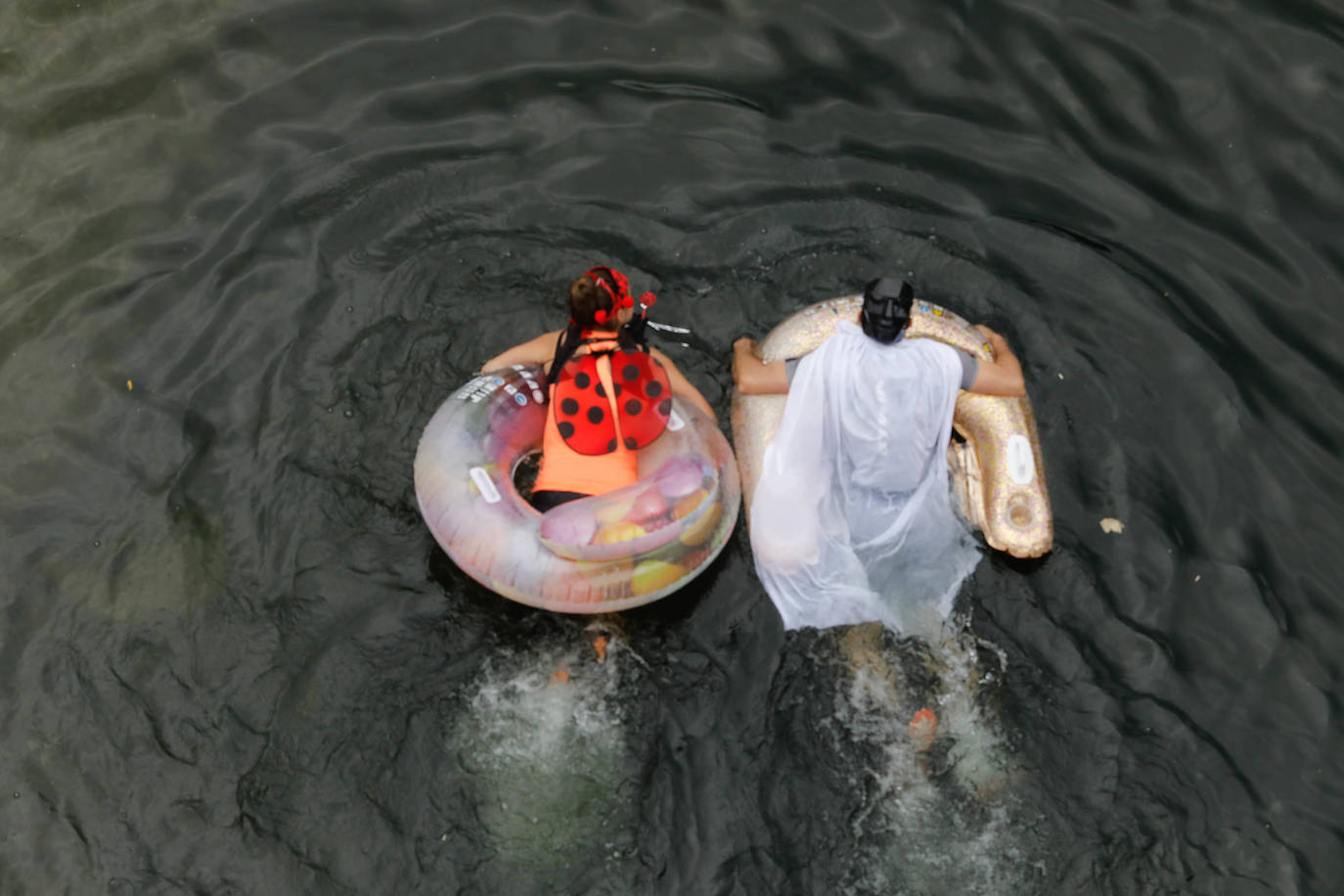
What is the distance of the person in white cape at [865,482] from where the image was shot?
4.60 m

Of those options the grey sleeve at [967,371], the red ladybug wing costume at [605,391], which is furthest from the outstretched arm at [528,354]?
the grey sleeve at [967,371]

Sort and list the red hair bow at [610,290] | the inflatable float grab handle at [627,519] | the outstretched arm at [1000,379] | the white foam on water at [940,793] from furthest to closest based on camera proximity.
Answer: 1. the outstretched arm at [1000,379]
2. the red hair bow at [610,290]
3. the inflatable float grab handle at [627,519]
4. the white foam on water at [940,793]

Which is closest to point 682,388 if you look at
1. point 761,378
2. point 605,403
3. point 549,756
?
point 761,378

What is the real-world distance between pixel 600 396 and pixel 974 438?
6.16ft

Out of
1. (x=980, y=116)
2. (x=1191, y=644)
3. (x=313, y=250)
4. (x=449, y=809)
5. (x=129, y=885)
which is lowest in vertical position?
A: (x=129, y=885)

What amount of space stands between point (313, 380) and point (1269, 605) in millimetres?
4794

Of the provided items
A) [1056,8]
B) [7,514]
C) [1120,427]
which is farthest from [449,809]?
[1056,8]

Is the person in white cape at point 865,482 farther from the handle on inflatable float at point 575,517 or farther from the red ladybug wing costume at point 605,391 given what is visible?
the red ladybug wing costume at point 605,391

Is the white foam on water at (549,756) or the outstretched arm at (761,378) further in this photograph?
the outstretched arm at (761,378)

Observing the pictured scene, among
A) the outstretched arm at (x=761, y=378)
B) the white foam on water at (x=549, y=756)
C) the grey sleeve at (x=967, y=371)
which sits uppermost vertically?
the grey sleeve at (x=967, y=371)

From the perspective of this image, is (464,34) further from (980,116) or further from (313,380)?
(980,116)

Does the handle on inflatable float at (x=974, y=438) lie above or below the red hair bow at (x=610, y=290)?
below

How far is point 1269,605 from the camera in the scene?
5.15 metres

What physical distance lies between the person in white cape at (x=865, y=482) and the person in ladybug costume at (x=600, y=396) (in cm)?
52
